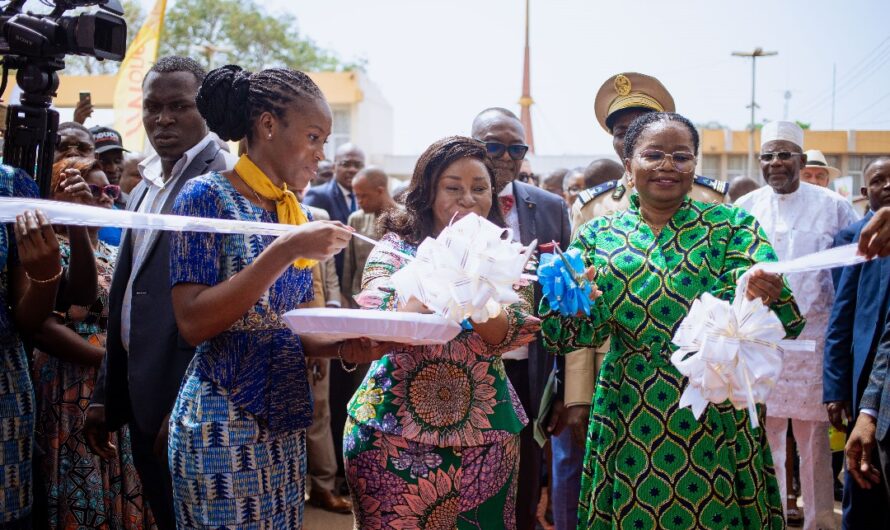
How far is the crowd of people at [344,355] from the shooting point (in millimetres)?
2695

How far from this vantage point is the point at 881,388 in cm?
397

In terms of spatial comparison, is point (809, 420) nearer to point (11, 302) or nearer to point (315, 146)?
point (315, 146)

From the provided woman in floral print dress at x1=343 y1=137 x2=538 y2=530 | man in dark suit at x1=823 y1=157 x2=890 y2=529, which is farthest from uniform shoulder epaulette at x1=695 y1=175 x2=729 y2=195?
woman in floral print dress at x1=343 y1=137 x2=538 y2=530

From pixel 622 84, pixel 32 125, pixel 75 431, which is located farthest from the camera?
pixel 622 84

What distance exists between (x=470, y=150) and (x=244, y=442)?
1.44 m

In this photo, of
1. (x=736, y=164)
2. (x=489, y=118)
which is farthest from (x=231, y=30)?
(x=489, y=118)

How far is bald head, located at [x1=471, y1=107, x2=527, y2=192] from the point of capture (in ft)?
16.1

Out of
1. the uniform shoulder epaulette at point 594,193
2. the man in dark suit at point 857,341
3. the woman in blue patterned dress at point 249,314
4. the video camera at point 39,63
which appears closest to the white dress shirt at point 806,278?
the man in dark suit at point 857,341

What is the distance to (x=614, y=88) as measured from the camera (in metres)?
4.81

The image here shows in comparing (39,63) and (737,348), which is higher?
(39,63)

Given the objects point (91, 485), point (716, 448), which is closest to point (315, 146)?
point (716, 448)

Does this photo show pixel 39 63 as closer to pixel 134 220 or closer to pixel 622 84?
pixel 134 220

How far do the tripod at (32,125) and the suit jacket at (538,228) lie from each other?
2346 mm

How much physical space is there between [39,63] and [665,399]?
9.50 ft
